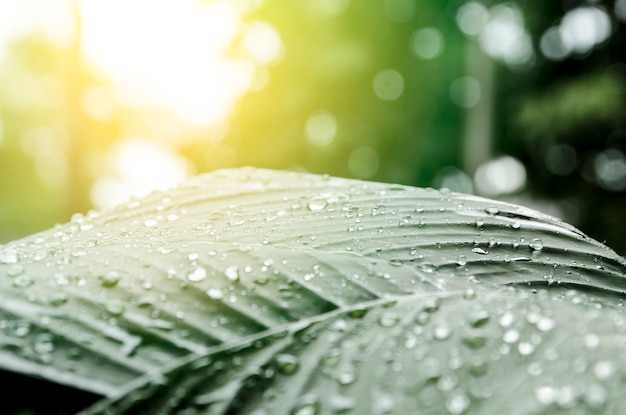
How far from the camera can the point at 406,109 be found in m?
15.5

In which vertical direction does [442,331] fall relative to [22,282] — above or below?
below

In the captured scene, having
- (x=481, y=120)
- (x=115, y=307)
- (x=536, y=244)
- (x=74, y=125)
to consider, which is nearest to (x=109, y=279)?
(x=115, y=307)

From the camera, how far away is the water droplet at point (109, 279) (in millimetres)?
598

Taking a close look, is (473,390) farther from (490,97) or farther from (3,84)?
(3,84)

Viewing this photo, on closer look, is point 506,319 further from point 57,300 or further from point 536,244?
point 57,300

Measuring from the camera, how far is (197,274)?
0.62 m

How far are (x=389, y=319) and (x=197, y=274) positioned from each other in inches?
7.0

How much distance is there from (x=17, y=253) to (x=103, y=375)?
25 centimetres

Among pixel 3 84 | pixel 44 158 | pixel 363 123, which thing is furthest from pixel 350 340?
pixel 44 158

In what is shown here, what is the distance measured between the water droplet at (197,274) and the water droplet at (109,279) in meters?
0.06

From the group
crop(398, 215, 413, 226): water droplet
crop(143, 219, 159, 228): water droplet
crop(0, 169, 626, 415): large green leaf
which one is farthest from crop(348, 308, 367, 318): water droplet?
crop(143, 219, 159, 228): water droplet

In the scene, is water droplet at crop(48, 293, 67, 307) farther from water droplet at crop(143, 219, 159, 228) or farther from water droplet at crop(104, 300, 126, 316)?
water droplet at crop(143, 219, 159, 228)

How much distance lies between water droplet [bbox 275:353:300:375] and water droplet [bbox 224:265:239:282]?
0.33ft

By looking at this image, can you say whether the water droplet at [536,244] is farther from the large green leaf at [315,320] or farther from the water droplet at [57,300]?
the water droplet at [57,300]
